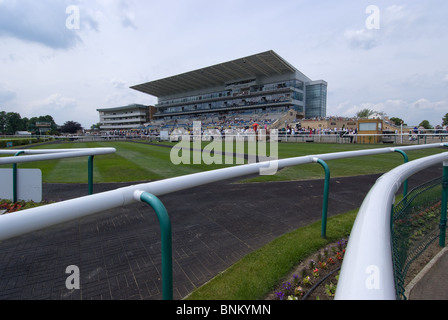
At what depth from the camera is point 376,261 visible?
Answer: 2.16ft

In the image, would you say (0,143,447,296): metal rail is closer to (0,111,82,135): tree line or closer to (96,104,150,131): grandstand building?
(0,111,82,135): tree line

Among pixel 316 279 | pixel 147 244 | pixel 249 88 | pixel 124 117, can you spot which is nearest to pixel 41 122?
pixel 124 117

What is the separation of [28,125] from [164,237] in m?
140

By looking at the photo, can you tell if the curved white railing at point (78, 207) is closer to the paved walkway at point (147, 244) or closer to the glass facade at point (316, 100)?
the paved walkway at point (147, 244)

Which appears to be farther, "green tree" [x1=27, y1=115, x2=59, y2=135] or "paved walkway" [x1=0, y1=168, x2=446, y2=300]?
"green tree" [x1=27, y1=115, x2=59, y2=135]

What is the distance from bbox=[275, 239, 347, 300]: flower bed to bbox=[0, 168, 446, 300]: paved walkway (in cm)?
78

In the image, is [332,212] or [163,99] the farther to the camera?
[163,99]

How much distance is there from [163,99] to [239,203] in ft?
323

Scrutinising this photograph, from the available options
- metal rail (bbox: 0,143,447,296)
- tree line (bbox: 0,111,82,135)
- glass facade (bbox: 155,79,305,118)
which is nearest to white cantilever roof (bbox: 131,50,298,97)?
glass facade (bbox: 155,79,305,118)

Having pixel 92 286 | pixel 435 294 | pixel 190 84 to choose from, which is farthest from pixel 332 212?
pixel 190 84

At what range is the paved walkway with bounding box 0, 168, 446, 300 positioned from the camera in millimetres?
2717

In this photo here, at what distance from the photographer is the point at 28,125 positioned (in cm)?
10925

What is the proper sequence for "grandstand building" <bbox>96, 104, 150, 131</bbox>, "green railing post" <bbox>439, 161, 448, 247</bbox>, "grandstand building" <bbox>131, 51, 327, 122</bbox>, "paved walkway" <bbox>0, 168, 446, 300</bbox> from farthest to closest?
"grandstand building" <bbox>96, 104, 150, 131</bbox>
"grandstand building" <bbox>131, 51, 327, 122</bbox>
"green railing post" <bbox>439, 161, 448, 247</bbox>
"paved walkway" <bbox>0, 168, 446, 300</bbox>

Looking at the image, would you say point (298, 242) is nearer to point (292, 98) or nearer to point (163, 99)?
point (292, 98)
